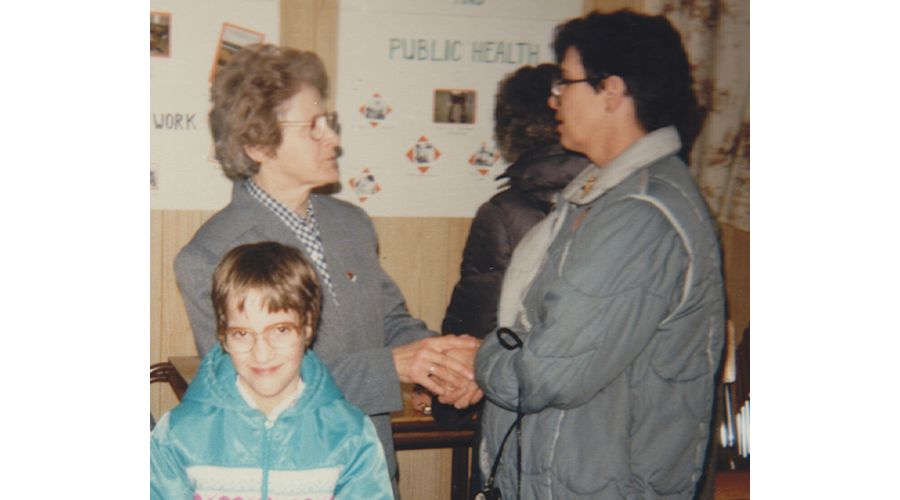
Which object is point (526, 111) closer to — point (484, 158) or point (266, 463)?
point (484, 158)

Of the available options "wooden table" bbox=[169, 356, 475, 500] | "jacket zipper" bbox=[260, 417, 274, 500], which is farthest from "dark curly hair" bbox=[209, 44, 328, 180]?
"wooden table" bbox=[169, 356, 475, 500]

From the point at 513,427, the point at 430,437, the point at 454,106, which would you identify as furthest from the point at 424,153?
the point at 430,437

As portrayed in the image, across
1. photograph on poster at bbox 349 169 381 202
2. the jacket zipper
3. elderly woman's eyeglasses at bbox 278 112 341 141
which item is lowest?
the jacket zipper

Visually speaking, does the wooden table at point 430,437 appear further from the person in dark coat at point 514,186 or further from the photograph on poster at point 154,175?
the photograph on poster at point 154,175

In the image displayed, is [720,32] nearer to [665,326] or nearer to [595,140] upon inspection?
[595,140]

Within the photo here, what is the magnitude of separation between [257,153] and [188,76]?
188 mm

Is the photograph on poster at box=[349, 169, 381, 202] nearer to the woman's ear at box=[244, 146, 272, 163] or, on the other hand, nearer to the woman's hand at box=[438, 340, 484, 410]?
the woman's ear at box=[244, 146, 272, 163]

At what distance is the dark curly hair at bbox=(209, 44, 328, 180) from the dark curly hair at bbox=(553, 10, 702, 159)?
516 mm

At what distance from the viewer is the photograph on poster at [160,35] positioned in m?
1.27

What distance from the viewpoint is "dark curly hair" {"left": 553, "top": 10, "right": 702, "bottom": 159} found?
122 centimetres

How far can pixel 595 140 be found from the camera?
50.0 inches

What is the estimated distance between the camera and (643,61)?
4.01 feet
